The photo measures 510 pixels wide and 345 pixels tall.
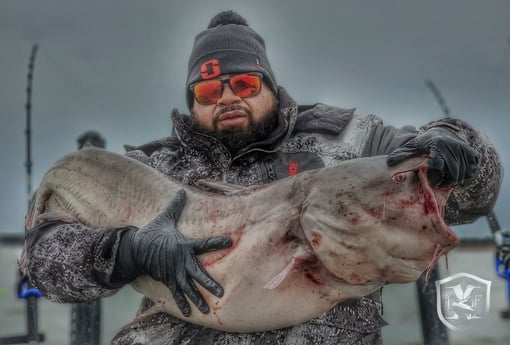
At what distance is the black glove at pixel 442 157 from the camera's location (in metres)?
1.61

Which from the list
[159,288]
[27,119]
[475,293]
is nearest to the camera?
[159,288]

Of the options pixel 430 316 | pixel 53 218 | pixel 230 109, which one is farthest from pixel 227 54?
pixel 430 316

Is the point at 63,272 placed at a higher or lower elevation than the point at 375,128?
lower

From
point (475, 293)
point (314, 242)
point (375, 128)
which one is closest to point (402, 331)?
point (475, 293)

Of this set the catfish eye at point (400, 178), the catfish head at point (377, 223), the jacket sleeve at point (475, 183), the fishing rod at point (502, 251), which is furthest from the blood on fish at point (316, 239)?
the fishing rod at point (502, 251)

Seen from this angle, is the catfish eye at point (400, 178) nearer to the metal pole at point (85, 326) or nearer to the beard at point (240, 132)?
the beard at point (240, 132)

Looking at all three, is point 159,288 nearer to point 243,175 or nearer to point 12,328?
point 243,175

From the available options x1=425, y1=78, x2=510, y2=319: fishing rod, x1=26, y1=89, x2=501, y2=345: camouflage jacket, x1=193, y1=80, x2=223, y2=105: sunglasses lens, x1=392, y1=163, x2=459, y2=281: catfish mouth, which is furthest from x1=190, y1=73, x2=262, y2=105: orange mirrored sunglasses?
x1=425, y1=78, x2=510, y2=319: fishing rod

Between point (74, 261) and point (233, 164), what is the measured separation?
2.35 feet

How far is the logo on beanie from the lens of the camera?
7.95 ft

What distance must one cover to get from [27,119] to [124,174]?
3687 millimetres

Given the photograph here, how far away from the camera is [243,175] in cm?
227

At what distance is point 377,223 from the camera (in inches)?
65.2

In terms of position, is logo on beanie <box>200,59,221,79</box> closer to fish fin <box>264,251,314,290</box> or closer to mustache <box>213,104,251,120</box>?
mustache <box>213,104,251,120</box>
